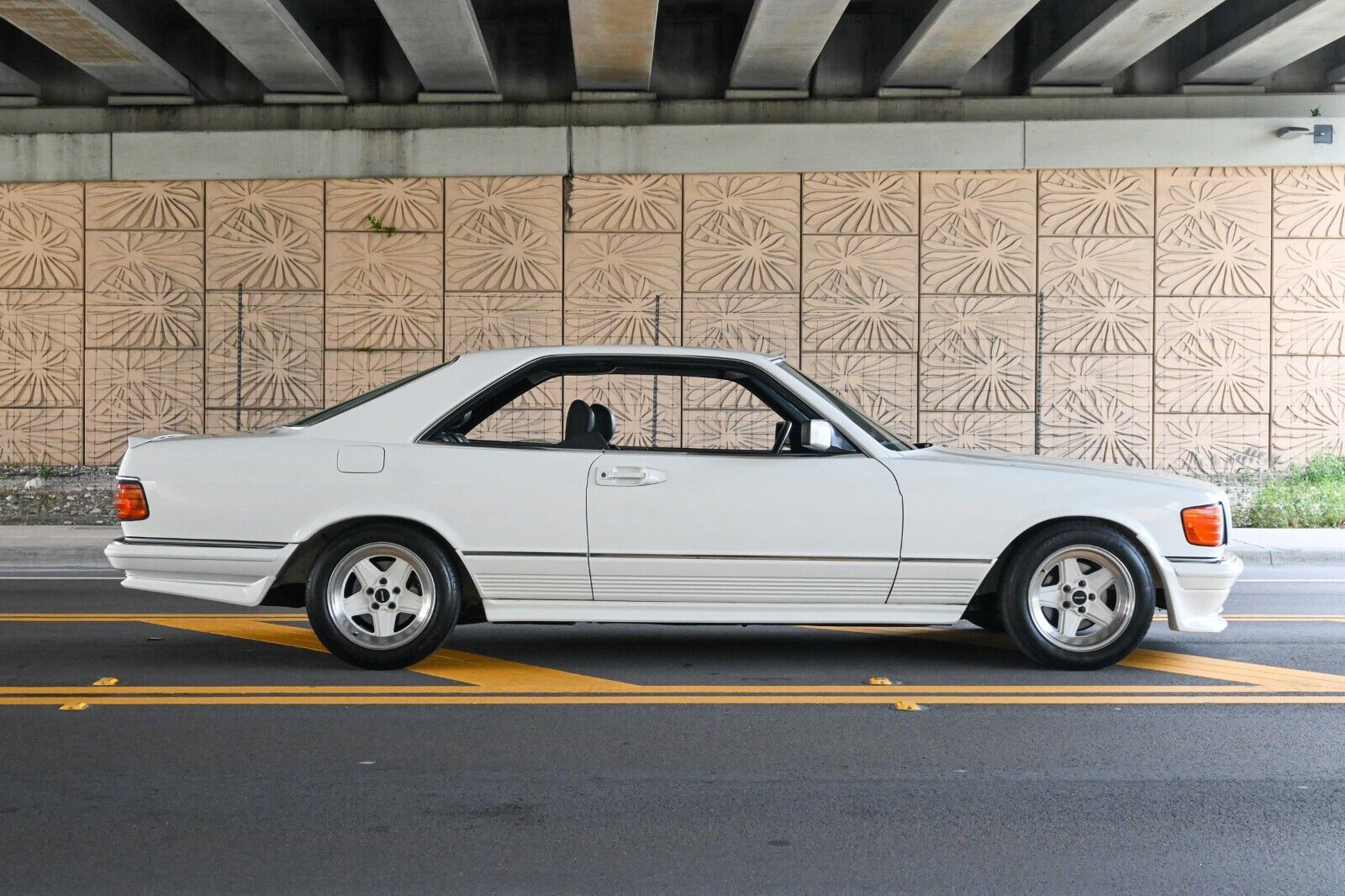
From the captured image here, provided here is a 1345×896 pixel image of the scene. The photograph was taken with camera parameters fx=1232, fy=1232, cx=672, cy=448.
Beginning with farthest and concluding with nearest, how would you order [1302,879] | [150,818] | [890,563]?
[890,563] → [150,818] → [1302,879]

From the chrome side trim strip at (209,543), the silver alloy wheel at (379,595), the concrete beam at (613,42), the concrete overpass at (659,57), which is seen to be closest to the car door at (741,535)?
the silver alloy wheel at (379,595)

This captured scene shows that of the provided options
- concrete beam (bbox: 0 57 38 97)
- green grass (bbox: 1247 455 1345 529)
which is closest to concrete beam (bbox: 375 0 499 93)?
concrete beam (bbox: 0 57 38 97)

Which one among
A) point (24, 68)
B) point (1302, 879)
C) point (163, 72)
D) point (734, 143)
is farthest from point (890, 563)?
point (24, 68)

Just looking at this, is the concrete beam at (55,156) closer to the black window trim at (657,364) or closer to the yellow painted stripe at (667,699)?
the black window trim at (657,364)

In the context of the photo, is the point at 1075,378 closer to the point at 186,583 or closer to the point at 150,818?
the point at 186,583

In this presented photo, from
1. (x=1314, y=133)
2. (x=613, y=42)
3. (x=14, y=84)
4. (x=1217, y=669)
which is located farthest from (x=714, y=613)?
(x=14, y=84)

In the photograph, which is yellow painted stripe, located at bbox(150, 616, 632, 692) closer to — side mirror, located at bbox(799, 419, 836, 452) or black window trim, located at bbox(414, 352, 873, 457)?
black window trim, located at bbox(414, 352, 873, 457)

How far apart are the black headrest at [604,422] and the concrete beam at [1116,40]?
10.2 m

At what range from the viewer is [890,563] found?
6.06 meters

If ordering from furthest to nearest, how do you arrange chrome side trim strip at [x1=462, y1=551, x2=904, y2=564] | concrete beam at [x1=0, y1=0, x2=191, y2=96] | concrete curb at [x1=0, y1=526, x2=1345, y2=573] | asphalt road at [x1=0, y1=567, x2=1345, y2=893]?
1. concrete beam at [x1=0, y1=0, x2=191, y2=96]
2. concrete curb at [x1=0, y1=526, x2=1345, y2=573]
3. chrome side trim strip at [x1=462, y1=551, x2=904, y2=564]
4. asphalt road at [x1=0, y1=567, x2=1345, y2=893]

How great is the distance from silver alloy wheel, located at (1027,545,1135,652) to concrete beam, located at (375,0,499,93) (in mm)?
10282

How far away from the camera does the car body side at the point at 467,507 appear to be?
6066mm

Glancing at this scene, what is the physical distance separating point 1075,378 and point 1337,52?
18.8 ft

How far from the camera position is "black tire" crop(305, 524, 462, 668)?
6035 mm
